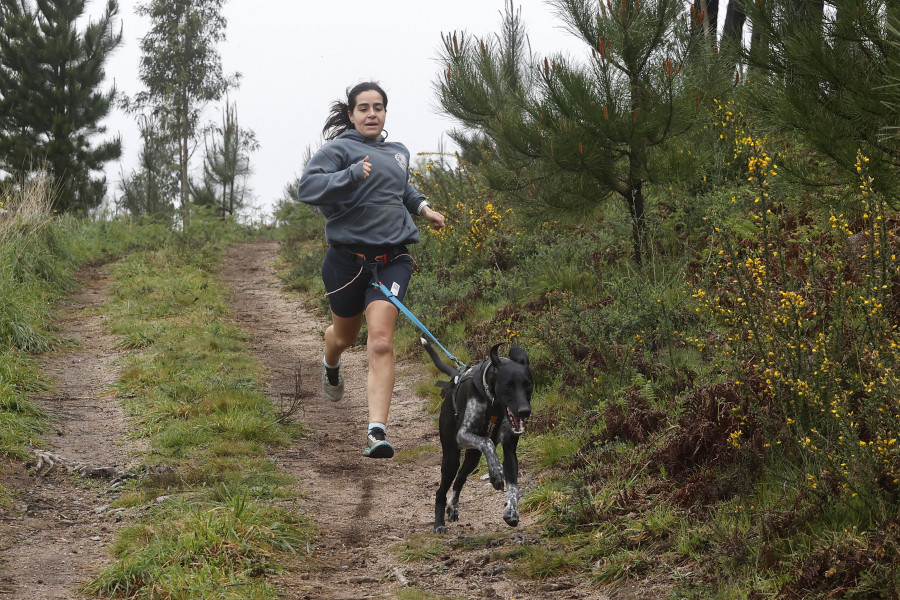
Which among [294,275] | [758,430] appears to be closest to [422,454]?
[758,430]

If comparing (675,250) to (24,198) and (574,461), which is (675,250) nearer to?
(574,461)

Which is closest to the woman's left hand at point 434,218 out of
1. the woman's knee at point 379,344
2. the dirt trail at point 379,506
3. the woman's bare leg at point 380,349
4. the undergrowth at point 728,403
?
the woman's bare leg at point 380,349

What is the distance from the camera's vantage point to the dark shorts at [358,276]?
5047 mm

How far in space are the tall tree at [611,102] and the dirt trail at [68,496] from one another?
4.21 meters

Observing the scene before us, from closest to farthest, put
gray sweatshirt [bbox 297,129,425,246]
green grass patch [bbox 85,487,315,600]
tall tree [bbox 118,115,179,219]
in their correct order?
green grass patch [bbox 85,487,315,600]
gray sweatshirt [bbox 297,129,425,246]
tall tree [bbox 118,115,179,219]

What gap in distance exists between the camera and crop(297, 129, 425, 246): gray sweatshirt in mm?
4910

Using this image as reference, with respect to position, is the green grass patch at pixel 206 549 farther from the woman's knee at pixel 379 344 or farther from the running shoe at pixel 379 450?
the woman's knee at pixel 379 344

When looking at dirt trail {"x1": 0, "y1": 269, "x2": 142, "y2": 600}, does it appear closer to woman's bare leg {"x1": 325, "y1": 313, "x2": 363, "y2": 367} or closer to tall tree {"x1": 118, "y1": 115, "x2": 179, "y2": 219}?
woman's bare leg {"x1": 325, "y1": 313, "x2": 363, "y2": 367}

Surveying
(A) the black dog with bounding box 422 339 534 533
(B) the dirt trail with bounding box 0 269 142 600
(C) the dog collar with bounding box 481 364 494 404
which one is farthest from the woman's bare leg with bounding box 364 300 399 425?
(B) the dirt trail with bounding box 0 269 142 600

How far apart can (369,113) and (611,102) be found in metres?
2.64

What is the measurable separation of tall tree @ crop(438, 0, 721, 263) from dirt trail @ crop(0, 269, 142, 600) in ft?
13.8

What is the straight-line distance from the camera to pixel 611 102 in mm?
6820

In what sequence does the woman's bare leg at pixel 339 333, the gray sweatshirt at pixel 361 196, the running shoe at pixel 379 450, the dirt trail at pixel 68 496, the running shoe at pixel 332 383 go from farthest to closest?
the running shoe at pixel 332 383 < the woman's bare leg at pixel 339 333 < the gray sweatshirt at pixel 361 196 < the running shoe at pixel 379 450 < the dirt trail at pixel 68 496

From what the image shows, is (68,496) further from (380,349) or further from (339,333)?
(380,349)
